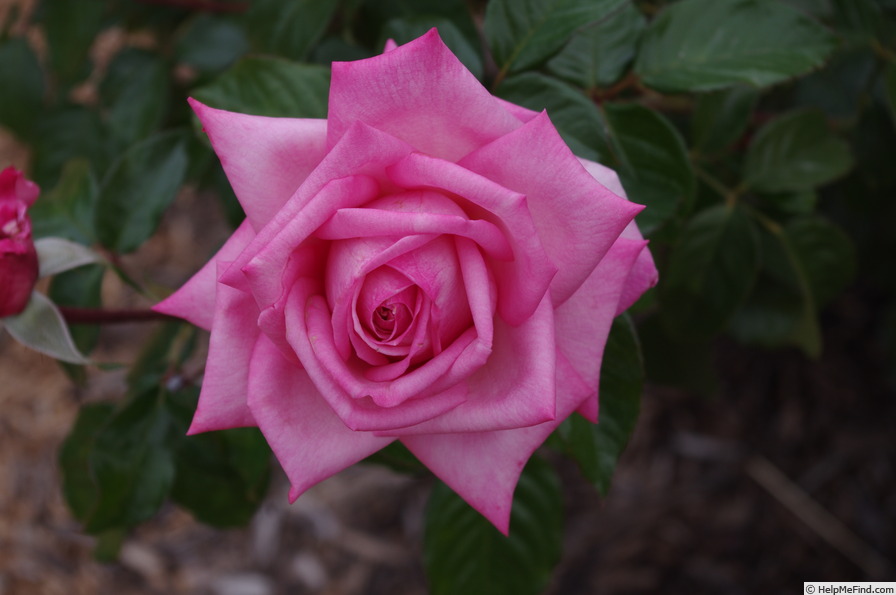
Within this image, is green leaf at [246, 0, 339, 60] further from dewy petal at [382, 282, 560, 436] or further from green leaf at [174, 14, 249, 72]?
dewy petal at [382, 282, 560, 436]

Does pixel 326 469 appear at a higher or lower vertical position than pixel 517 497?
higher

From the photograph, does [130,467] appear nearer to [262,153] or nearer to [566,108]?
[262,153]

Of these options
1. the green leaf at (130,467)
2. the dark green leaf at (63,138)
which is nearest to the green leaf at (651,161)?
the green leaf at (130,467)

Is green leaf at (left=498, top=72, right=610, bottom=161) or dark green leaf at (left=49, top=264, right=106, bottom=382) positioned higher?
green leaf at (left=498, top=72, right=610, bottom=161)

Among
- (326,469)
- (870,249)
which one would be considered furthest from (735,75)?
(870,249)

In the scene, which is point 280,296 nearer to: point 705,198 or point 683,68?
point 683,68

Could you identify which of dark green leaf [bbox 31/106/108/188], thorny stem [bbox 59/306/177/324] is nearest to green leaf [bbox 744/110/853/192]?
thorny stem [bbox 59/306/177/324]

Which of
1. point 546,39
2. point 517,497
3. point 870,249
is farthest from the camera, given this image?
point 870,249

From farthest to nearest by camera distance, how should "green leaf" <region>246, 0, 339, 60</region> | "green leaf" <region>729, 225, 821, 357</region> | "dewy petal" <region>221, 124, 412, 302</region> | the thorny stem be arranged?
"green leaf" <region>729, 225, 821, 357</region> → "green leaf" <region>246, 0, 339, 60</region> → the thorny stem → "dewy petal" <region>221, 124, 412, 302</region>
